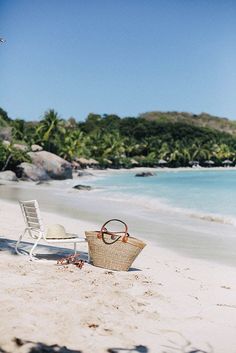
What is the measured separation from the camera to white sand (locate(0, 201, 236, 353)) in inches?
145

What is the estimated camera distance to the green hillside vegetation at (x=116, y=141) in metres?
54.6

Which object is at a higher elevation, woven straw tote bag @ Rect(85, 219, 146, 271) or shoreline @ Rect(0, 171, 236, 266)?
woven straw tote bag @ Rect(85, 219, 146, 271)

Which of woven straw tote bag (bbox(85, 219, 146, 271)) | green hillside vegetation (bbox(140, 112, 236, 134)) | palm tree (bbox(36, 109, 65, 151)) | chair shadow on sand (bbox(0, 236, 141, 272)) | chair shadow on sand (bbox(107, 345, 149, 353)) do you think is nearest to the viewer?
chair shadow on sand (bbox(107, 345, 149, 353))

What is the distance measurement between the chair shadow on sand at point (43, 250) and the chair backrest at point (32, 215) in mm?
447

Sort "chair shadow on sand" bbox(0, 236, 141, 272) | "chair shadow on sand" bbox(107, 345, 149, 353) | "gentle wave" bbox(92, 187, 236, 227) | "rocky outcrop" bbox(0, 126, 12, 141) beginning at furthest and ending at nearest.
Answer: "rocky outcrop" bbox(0, 126, 12, 141) → "gentle wave" bbox(92, 187, 236, 227) → "chair shadow on sand" bbox(0, 236, 141, 272) → "chair shadow on sand" bbox(107, 345, 149, 353)

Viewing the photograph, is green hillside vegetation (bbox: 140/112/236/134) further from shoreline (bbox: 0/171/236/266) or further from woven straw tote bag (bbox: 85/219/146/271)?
woven straw tote bag (bbox: 85/219/146/271)

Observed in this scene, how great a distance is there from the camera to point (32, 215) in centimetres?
664

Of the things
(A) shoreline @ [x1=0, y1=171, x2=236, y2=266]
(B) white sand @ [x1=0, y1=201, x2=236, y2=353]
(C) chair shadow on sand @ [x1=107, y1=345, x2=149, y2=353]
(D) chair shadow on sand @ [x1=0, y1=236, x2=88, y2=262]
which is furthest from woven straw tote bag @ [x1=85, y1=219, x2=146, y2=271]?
(C) chair shadow on sand @ [x1=107, y1=345, x2=149, y2=353]

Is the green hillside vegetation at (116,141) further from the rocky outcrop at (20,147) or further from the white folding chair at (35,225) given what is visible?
the white folding chair at (35,225)

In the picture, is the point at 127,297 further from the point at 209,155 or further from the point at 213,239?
the point at 209,155

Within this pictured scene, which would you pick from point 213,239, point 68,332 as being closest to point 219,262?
point 213,239

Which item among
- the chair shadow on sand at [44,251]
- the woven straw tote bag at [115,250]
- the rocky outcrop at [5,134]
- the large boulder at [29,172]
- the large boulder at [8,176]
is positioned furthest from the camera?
the rocky outcrop at [5,134]

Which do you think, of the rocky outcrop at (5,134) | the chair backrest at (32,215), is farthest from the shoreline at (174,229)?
the rocky outcrop at (5,134)

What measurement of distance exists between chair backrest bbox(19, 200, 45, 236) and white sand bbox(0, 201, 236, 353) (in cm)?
45
